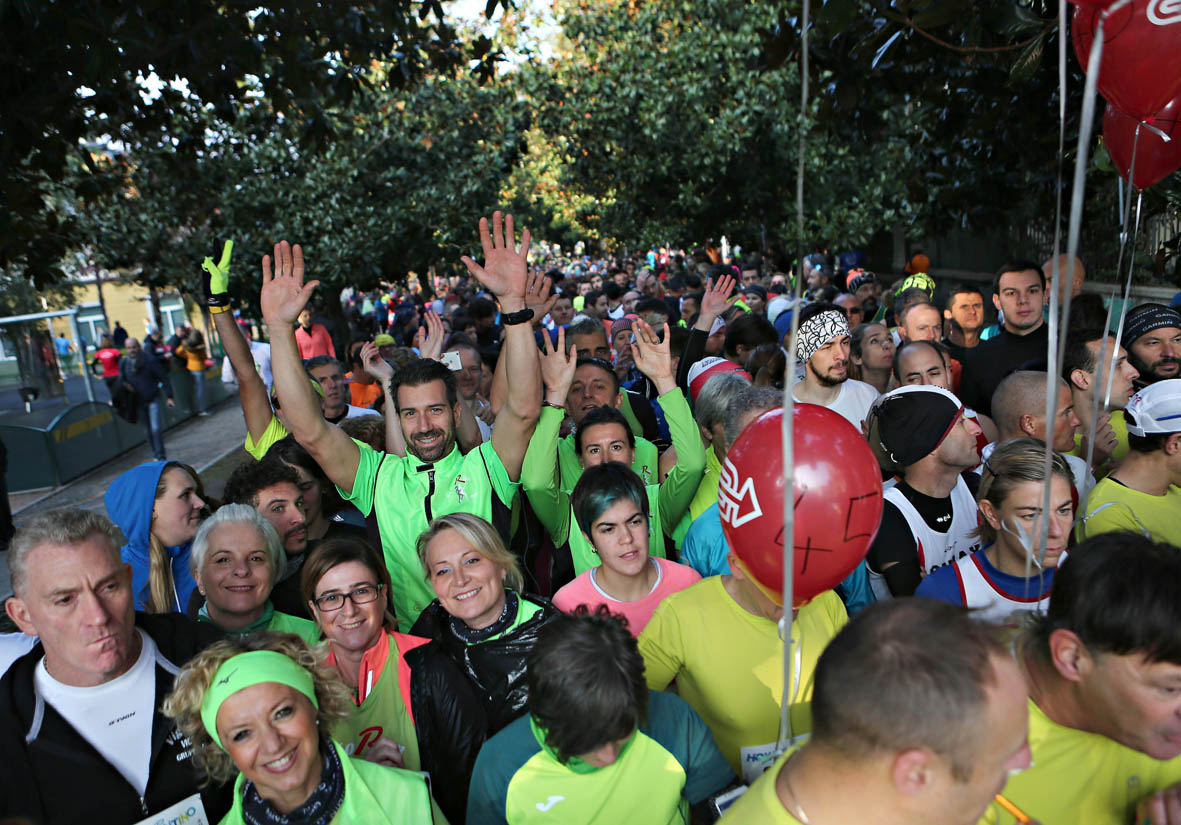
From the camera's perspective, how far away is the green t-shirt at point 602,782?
2.03m

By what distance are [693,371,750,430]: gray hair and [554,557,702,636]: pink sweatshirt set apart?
813 millimetres

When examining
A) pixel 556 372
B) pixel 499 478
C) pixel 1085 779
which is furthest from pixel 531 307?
pixel 1085 779

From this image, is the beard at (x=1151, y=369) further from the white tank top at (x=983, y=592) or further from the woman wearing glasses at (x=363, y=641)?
the woman wearing glasses at (x=363, y=641)

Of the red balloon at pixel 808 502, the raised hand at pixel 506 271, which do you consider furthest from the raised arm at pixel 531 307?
the red balloon at pixel 808 502

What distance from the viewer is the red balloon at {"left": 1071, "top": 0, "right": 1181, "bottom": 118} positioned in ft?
9.48

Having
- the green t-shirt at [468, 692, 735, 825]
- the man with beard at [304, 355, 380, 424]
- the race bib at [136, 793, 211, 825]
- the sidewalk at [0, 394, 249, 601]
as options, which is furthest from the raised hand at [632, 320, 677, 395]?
the sidewalk at [0, 394, 249, 601]

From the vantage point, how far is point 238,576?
3.00 meters

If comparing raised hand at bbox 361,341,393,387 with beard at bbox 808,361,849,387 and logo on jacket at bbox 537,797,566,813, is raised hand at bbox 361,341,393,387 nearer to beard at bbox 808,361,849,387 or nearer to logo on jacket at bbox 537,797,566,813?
beard at bbox 808,361,849,387

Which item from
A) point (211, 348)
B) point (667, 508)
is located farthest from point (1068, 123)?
point (211, 348)

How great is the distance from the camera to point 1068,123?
520 cm

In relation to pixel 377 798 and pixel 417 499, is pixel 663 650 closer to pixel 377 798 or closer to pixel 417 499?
pixel 377 798

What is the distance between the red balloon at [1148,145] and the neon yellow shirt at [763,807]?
2.82 meters

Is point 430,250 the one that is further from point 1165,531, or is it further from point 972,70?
point 1165,531

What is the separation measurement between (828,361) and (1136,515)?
5.39 feet
